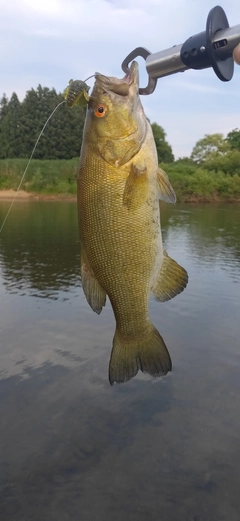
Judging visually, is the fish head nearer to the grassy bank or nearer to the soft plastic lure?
the soft plastic lure

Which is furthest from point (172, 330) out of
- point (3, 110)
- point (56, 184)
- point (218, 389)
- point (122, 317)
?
point (3, 110)

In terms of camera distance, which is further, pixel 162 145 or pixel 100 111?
pixel 162 145

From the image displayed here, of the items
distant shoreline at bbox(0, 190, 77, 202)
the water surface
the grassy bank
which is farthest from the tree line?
the water surface

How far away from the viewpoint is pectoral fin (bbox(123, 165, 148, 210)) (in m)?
2.82

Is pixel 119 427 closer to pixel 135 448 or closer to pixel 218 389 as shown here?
pixel 135 448

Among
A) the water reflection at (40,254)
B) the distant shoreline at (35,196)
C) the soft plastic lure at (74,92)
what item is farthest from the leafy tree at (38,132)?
the soft plastic lure at (74,92)

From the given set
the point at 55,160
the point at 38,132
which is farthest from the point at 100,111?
the point at 38,132

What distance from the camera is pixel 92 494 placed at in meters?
9.34

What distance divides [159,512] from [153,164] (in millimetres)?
8217

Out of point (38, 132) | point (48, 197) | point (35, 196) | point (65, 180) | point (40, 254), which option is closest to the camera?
point (40, 254)

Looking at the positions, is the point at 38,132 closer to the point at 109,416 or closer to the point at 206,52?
the point at 109,416

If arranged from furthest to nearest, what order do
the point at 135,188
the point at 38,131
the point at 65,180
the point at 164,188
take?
the point at 38,131 < the point at 65,180 < the point at 164,188 < the point at 135,188

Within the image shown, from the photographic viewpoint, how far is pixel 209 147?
105312mm

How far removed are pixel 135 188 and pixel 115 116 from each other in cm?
50
